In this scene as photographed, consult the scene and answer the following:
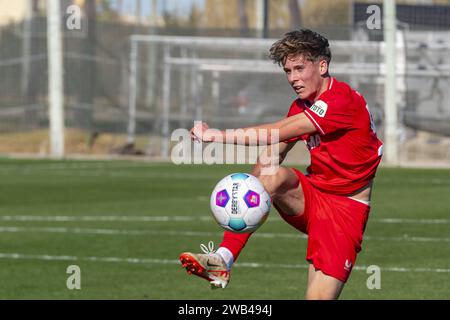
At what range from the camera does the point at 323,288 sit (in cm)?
827

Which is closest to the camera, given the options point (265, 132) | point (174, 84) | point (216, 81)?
point (265, 132)

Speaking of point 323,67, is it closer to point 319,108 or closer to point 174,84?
point 319,108

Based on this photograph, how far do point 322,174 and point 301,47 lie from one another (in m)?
0.97

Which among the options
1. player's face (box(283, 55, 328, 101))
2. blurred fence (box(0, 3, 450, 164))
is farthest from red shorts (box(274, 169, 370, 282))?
blurred fence (box(0, 3, 450, 164))

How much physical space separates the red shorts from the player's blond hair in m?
0.86

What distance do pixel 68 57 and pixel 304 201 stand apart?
23.8 metres

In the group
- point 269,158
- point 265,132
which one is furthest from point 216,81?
point 265,132

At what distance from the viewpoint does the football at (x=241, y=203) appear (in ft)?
27.3

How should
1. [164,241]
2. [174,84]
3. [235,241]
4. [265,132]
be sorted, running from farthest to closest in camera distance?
[174,84]
[164,241]
[235,241]
[265,132]

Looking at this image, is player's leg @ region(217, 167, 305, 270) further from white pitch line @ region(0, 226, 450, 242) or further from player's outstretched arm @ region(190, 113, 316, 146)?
white pitch line @ region(0, 226, 450, 242)

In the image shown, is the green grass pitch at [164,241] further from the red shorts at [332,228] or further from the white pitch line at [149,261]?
the red shorts at [332,228]

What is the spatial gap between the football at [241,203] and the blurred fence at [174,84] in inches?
793

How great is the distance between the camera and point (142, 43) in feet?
105
